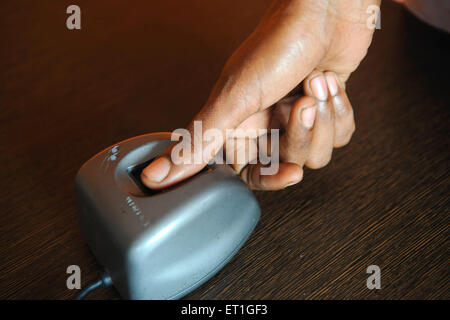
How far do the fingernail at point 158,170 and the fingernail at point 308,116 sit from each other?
0.63 feet

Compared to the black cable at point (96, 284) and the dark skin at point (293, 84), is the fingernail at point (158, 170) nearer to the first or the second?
the dark skin at point (293, 84)

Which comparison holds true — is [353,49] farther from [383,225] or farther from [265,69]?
[383,225]

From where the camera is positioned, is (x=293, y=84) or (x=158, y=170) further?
(x=293, y=84)

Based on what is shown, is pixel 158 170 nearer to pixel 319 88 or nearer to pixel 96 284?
pixel 96 284

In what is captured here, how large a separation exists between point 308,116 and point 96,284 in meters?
0.32

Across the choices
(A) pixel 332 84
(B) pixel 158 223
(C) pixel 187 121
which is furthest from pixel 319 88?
(B) pixel 158 223

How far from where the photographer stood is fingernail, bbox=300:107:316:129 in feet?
1.87

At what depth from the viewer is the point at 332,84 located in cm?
63

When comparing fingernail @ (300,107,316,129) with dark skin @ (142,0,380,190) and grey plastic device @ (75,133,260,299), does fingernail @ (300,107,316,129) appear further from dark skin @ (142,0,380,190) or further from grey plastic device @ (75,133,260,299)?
grey plastic device @ (75,133,260,299)

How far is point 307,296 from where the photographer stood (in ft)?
1.52

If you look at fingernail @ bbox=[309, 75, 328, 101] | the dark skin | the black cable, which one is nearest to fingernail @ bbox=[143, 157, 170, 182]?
the dark skin

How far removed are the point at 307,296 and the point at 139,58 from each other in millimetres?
502

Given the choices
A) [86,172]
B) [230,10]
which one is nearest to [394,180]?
[86,172]

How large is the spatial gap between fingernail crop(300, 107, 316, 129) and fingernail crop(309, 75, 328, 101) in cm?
6
